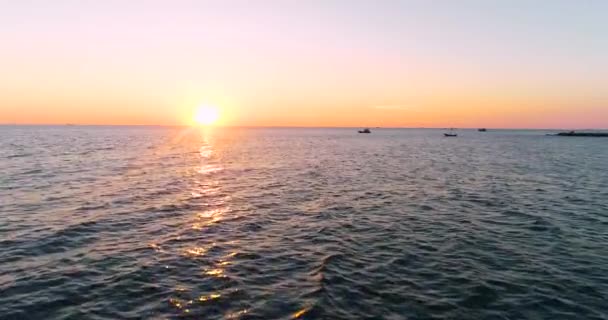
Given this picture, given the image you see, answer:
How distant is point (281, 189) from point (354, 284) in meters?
25.4

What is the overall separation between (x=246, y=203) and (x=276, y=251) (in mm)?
13768

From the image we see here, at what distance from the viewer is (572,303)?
50.0 feet

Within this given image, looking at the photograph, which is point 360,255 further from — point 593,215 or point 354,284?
point 593,215

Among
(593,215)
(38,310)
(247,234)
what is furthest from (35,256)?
(593,215)

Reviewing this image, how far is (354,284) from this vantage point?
1670 cm

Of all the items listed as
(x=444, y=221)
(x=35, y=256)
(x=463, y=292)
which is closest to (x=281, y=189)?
(x=444, y=221)

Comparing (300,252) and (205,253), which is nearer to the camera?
(205,253)

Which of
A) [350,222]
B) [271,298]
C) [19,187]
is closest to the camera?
[271,298]

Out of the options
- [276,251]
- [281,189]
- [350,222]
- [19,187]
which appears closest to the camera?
[276,251]

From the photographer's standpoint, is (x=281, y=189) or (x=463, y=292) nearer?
(x=463, y=292)

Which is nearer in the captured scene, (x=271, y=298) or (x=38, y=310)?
(x=38, y=310)

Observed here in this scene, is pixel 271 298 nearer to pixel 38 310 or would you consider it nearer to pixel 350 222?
pixel 38 310

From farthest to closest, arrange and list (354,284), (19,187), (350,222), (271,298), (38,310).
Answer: (19,187) → (350,222) → (354,284) → (271,298) → (38,310)

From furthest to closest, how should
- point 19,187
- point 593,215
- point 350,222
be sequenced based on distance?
point 19,187, point 593,215, point 350,222
